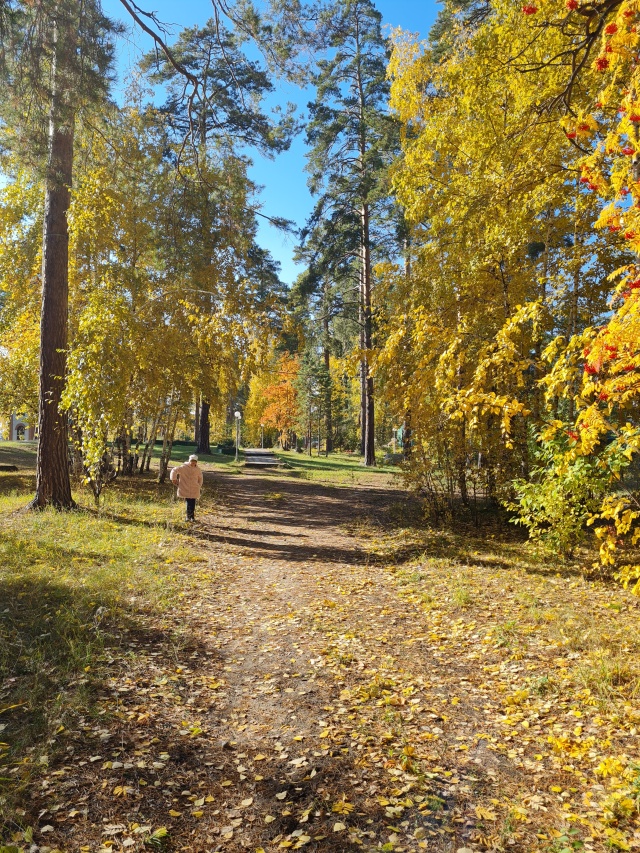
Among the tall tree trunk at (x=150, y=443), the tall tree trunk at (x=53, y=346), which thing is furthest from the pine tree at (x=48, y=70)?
the tall tree trunk at (x=150, y=443)

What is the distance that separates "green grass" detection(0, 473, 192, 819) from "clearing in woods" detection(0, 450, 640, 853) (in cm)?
3

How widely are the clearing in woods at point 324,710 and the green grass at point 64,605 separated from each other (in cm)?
3

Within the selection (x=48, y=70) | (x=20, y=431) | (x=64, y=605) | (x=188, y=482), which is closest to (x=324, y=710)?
(x=64, y=605)

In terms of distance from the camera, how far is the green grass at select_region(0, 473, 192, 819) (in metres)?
3.53

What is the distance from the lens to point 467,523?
35.1ft

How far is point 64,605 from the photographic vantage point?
5.43m

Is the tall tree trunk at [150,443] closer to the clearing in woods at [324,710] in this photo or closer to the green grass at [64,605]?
the green grass at [64,605]

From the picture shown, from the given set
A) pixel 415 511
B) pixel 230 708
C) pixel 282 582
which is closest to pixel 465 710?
pixel 230 708

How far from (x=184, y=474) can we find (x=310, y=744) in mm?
7391

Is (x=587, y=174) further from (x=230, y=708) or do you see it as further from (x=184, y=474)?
(x=184, y=474)

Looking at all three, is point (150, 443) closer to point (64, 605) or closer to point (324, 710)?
point (64, 605)

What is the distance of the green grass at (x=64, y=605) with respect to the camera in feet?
11.6

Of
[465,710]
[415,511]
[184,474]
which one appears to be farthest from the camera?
[415,511]

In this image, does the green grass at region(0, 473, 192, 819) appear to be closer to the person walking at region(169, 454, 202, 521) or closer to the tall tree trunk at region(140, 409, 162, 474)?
the person walking at region(169, 454, 202, 521)
